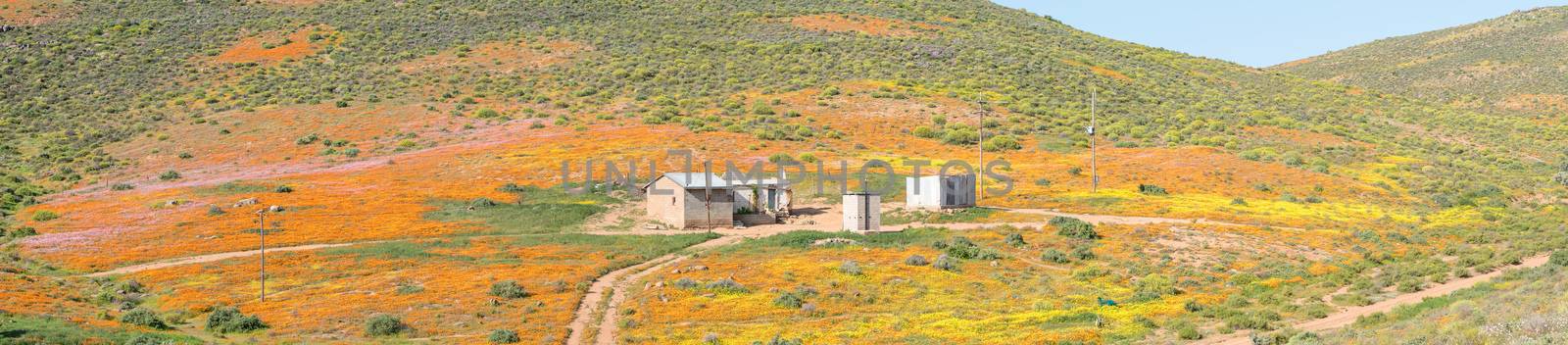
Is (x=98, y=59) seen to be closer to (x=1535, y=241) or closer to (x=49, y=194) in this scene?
(x=49, y=194)

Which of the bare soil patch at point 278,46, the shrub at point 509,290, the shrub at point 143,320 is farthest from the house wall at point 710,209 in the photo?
the bare soil patch at point 278,46

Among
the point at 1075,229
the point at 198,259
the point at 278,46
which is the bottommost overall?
the point at 198,259

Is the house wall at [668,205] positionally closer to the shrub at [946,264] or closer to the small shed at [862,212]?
the small shed at [862,212]

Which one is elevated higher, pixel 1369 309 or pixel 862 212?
pixel 862 212

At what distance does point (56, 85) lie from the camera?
102m

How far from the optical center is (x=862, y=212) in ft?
170

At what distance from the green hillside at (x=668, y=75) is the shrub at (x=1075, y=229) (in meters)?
27.3

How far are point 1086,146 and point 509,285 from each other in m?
51.1

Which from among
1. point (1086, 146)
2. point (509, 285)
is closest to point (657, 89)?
point (1086, 146)

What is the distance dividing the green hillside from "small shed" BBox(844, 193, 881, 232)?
29.2 meters

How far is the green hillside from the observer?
8669 centimetres

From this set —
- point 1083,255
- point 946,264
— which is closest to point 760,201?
point 946,264

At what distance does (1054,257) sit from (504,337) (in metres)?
20.8

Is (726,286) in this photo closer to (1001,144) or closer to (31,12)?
(1001,144)
